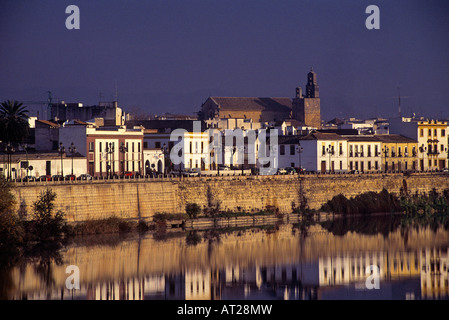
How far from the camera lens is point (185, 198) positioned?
71062 mm

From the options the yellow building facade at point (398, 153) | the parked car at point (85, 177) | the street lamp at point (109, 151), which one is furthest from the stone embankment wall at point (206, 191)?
the yellow building facade at point (398, 153)

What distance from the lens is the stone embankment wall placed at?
62719 millimetres

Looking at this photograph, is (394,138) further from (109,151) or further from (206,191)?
(109,151)

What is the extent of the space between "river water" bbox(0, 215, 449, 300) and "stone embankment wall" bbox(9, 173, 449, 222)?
265 cm

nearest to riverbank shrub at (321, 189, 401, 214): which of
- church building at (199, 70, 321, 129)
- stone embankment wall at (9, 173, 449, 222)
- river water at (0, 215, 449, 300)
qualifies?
stone embankment wall at (9, 173, 449, 222)

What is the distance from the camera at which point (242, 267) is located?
5412cm

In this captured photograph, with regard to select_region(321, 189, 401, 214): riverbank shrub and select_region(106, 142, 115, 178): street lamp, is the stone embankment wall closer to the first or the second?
select_region(321, 189, 401, 214): riverbank shrub

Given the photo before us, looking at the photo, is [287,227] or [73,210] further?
[287,227]

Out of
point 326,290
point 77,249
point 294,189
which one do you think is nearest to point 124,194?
point 77,249

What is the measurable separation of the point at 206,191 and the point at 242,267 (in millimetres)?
18997

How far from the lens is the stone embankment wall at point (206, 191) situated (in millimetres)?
62719

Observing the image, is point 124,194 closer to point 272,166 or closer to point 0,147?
point 0,147

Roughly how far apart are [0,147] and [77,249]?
19769mm

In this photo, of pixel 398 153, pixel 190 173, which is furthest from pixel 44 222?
pixel 398 153
